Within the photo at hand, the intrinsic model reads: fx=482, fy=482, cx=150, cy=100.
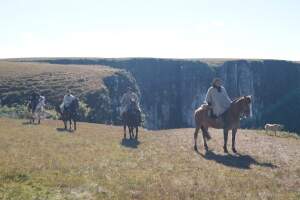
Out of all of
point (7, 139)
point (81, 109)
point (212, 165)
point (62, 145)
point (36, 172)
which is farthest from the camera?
point (81, 109)

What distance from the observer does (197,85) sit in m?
174

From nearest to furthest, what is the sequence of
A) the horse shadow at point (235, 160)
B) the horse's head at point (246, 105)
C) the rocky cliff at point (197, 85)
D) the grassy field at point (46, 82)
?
the horse shadow at point (235, 160), the horse's head at point (246, 105), the grassy field at point (46, 82), the rocky cliff at point (197, 85)

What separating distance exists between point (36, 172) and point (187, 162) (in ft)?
24.1

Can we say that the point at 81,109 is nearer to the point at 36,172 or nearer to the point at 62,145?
the point at 62,145

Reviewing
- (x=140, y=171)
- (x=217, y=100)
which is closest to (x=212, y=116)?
(x=217, y=100)

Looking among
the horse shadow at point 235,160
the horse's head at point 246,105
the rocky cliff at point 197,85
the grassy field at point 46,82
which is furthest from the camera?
the rocky cliff at point 197,85

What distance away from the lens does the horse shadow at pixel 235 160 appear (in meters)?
21.6

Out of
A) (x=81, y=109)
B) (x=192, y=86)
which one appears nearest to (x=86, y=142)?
(x=81, y=109)

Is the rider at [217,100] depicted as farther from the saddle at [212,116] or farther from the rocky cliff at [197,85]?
the rocky cliff at [197,85]

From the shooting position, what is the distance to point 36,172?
57.3 ft

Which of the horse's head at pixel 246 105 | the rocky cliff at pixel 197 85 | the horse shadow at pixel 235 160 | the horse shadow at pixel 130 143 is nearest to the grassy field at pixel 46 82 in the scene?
the rocky cliff at pixel 197 85

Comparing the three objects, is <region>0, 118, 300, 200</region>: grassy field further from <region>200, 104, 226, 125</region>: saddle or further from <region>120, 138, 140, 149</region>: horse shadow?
<region>200, 104, 226, 125</region>: saddle

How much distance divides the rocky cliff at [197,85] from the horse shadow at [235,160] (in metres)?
124

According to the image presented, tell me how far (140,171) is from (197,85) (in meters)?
157
